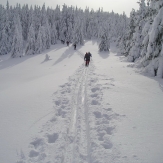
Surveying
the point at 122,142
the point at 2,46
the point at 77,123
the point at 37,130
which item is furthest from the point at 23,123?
the point at 2,46

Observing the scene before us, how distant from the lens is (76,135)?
4.88m

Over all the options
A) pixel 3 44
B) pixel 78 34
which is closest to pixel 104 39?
pixel 78 34

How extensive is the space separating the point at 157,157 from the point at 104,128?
1.78 meters

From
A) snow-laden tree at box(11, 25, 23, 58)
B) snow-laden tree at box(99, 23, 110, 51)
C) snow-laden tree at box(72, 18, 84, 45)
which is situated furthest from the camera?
snow-laden tree at box(72, 18, 84, 45)

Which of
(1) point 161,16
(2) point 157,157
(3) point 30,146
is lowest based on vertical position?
(3) point 30,146

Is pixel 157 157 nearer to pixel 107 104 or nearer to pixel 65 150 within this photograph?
pixel 65 150

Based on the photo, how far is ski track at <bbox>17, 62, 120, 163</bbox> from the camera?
4.00 m

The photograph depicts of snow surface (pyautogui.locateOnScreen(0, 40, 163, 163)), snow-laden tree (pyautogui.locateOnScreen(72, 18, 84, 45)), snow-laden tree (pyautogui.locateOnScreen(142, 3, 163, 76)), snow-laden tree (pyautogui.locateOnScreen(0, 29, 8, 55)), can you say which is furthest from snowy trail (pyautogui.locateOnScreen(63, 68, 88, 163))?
snow-laden tree (pyautogui.locateOnScreen(0, 29, 8, 55))

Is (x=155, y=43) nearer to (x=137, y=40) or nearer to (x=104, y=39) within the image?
(x=137, y=40)

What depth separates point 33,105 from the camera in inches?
282

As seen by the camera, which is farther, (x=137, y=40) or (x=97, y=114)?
(x=137, y=40)

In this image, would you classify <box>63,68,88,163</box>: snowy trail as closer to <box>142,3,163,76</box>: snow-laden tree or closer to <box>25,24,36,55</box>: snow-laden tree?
<box>142,3,163,76</box>: snow-laden tree

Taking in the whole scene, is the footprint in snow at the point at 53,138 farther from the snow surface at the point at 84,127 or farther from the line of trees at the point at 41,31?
the line of trees at the point at 41,31

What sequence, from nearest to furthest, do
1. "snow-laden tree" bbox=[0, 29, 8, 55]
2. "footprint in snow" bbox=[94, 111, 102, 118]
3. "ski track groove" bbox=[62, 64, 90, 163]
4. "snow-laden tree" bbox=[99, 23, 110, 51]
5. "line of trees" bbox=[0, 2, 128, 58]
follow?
"ski track groove" bbox=[62, 64, 90, 163] → "footprint in snow" bbox=[94, 111, 102, 118] → "snow-laden tree" bbox=[99, 23, 110, 51] → "line of trees" bbox=[0, 2, 128, 58] → "snow-laden tree" bbox=[0, 29, 8, 55]
